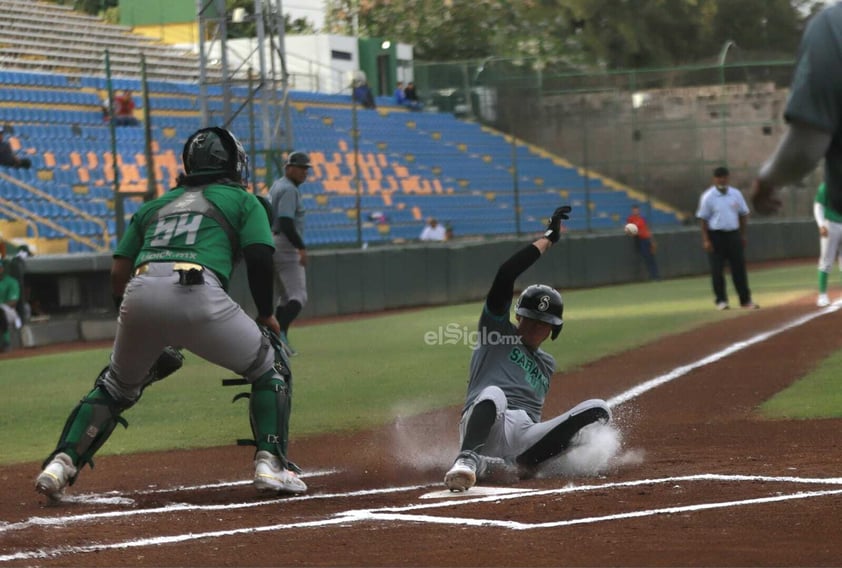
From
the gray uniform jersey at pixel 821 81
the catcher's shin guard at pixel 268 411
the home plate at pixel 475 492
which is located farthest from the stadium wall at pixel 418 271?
the gray uniform jersey at pixel 821 81

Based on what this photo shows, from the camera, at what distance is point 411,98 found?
147 feet

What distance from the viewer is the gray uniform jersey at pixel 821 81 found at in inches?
156

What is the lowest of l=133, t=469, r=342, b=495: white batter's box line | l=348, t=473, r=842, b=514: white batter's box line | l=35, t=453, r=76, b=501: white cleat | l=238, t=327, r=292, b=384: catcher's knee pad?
l=133, t=469, r=342, b=495: white batter's box line

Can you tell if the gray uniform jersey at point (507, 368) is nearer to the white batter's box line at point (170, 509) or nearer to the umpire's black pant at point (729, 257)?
the white batter's box line at point (170, 509)

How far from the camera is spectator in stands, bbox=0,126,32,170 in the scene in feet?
85.7

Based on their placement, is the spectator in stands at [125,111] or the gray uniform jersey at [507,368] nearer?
the gray uniform jersey at [507,368]

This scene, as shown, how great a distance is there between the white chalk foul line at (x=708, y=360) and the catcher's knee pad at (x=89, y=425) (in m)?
4.83

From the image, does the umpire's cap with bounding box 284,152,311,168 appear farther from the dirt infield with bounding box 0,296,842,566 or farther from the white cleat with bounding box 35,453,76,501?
the white cleat with bounding box 35,453,76,501

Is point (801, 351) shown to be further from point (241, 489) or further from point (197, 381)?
point (241, 489)

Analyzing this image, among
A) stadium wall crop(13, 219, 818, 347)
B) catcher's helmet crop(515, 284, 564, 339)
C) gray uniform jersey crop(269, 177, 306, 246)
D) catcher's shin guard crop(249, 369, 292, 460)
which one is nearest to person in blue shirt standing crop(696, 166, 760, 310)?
stadium wall crop(13, 219, 818, 347)

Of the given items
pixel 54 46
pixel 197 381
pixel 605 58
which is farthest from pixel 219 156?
pixel 605 58

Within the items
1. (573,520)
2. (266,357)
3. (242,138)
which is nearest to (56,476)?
(266,357)

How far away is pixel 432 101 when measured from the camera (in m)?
46.1

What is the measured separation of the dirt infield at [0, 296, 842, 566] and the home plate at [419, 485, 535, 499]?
0.03 meters
